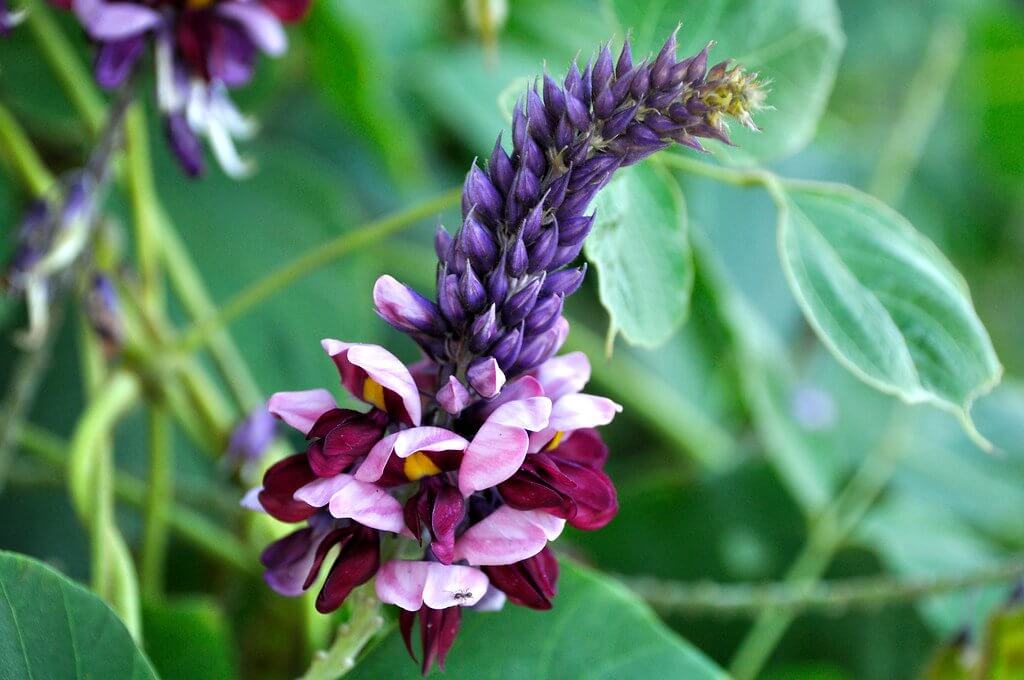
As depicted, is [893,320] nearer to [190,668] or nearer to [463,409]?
[463,409]

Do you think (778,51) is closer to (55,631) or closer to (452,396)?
(452,396)

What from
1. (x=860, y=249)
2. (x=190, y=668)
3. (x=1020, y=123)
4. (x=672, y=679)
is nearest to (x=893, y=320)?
(x=860, y=249)

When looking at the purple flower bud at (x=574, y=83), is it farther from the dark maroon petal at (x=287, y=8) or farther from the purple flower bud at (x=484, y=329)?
the dark maroon petal at (x=287, y=8)

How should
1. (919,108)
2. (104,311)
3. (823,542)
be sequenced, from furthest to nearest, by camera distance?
(919,108)
(823,542)
(104,311)

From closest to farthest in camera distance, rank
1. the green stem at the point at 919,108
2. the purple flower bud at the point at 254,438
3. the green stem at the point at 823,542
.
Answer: the purple flower bud at the point at 254,438
the green stem at the point at 823,542
the green stem at the point at 919,108

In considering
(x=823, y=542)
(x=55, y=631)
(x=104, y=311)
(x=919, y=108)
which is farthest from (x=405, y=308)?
(x=919, y=108)

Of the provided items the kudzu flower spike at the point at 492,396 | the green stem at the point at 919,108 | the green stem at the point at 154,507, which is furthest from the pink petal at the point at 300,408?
the green stem at the point at 919,108

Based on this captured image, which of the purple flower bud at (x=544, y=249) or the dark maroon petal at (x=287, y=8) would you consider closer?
the purple flower bud at (x=544, y=249)
